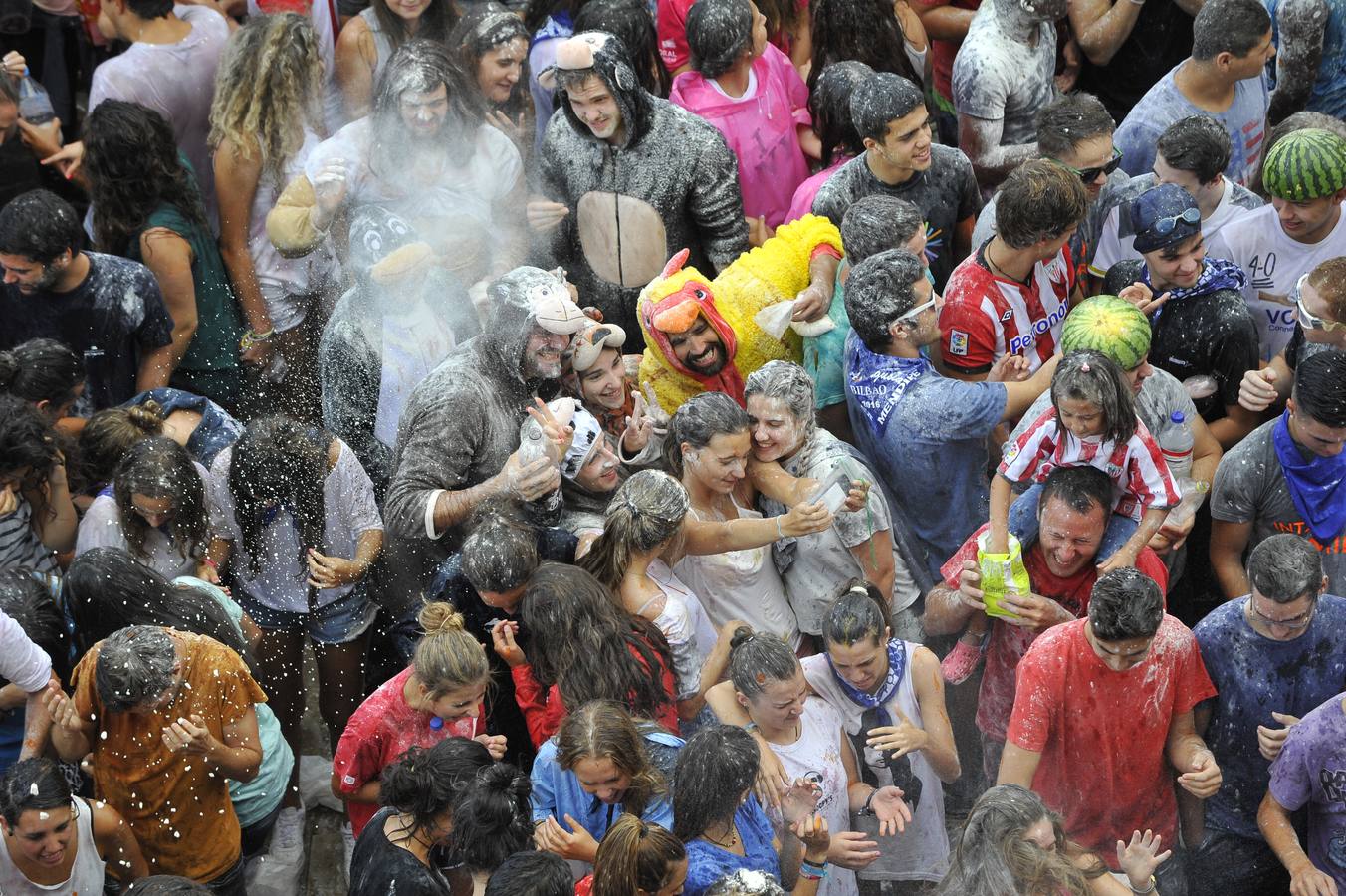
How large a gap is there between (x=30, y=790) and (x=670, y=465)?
2.12 meters

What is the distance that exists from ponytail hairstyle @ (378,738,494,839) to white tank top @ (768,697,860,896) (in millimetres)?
886

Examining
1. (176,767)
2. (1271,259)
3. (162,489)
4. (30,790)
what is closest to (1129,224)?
(1271,259)

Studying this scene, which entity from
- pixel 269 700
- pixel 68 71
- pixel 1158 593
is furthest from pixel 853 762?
pixel 68 71

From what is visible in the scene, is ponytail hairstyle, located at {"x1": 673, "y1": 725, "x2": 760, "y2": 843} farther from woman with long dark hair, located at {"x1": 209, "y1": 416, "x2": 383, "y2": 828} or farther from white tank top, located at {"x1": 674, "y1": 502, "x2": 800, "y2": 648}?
woman with long dark hair, located at {"x1": 209, "y1": 416, "x2": 383, "y2": 828}

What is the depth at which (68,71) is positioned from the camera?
26.1 ft

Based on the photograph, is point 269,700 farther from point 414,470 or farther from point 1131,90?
point 1131,90

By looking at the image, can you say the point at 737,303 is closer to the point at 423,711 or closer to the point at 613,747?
the point at 423,711

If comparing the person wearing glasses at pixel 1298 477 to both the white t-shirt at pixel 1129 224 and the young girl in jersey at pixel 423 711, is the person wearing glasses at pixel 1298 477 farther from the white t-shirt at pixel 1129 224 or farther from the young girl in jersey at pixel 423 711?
the young girl in jersey at pixel 423 711

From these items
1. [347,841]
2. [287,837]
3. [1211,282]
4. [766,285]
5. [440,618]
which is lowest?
[347,841]

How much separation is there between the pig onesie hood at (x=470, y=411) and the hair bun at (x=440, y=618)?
0.51 meters

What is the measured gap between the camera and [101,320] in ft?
20.0

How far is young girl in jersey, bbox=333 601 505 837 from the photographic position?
4504 millimetres

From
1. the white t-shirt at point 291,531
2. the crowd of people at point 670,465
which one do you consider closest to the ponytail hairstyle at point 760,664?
the crowd of people at point 670,465

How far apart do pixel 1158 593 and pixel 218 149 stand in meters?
4.31
